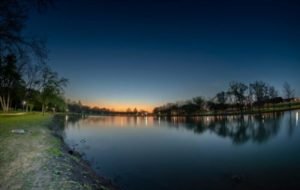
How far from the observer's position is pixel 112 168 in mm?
15828

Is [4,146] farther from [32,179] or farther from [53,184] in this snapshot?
[53,184]

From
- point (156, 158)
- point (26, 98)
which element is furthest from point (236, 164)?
point (26, 98)

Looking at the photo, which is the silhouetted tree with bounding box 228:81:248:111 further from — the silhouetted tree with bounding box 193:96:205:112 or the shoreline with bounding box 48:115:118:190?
the shoreline with bounding box 48:115:118:190

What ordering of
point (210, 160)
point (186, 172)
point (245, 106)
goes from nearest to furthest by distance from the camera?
1. point (186, 172)
2. point (210, 160)
3. point (245, 106)

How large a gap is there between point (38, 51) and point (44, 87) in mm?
65062

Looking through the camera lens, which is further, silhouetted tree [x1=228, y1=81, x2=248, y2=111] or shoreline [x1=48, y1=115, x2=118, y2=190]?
silhouetted tree [x1=228, y1=81, x2=248, y2=111]

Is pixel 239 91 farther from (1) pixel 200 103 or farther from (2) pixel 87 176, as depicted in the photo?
(2) pixel 87 176

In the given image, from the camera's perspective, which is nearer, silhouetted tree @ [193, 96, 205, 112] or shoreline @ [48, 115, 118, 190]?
shoreline @ [48, 115, 118, 190]

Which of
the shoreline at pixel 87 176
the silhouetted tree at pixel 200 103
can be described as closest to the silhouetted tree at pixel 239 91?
Result: the silhouetted tree at pixel 200 103

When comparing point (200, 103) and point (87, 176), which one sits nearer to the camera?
point (87, 176)

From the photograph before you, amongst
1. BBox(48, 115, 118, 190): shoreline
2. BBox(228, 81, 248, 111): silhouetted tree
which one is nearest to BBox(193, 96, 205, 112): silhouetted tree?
BBox(228, 81, 248, 111): silhouetted tree

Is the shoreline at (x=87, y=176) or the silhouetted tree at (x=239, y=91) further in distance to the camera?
the silhouetted tree at (x=239, y=91)

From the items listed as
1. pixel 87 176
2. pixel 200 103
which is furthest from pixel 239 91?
pixel 87 176

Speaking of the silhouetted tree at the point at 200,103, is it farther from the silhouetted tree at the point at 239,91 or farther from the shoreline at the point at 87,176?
the shoreline at the point at 87,176
